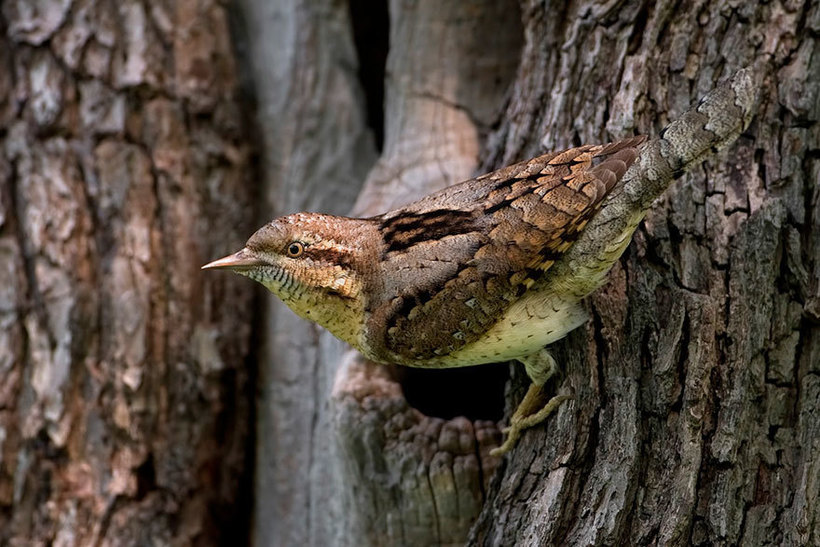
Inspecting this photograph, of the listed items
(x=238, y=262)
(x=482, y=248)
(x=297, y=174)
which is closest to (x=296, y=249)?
(x=238, y=262)

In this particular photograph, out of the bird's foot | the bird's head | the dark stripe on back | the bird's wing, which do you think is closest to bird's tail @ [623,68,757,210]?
the bird's wing

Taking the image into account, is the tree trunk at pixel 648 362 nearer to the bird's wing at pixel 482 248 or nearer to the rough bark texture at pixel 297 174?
the rough bark texture at pixel 297 174

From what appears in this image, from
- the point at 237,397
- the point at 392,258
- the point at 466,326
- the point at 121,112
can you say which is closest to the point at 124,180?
the point at 121,112

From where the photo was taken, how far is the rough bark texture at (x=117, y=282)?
15.3 ft

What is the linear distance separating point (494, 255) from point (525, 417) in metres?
0.76

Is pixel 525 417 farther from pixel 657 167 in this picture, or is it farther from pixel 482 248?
pixel 657 167

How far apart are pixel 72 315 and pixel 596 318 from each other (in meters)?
2.85

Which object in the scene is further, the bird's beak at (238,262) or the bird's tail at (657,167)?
the bird's beak at (238,262)

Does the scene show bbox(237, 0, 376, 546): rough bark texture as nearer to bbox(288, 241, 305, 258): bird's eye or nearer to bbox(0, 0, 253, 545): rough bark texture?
bbox(0, 0, 253, 545): rough bark texture

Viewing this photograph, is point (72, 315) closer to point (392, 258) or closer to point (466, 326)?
point (392, 258)

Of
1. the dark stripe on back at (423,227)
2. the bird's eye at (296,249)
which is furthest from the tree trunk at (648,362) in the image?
the bird's eye at (296,249)

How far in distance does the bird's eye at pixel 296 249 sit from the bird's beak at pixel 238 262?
0.39ft

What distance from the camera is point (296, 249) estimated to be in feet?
11.5

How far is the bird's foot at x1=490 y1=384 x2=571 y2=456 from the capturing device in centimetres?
352
